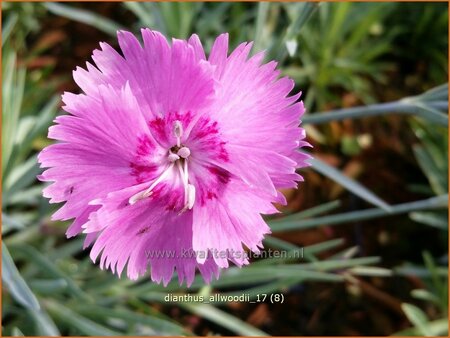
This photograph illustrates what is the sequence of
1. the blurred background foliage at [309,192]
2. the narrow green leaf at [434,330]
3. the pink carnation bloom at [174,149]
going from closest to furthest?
the pink carnation bloom at [174,149] < the blurred background foliage at [309,192] < the narrow green leaf at [434,330]

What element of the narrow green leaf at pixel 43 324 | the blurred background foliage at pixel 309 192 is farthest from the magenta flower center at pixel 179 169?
the narrow green leaf at pixel 43 324

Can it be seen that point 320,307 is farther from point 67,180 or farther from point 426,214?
point 67,180

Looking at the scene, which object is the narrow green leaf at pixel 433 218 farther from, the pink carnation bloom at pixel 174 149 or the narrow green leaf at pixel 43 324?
the narrow green leaf at pixel 43 324

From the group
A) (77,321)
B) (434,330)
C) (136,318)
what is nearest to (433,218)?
(434,330)

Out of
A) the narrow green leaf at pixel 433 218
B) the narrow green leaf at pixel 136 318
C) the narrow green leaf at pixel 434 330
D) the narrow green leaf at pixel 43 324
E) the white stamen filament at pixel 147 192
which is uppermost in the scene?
the narrow green leaf at pixel 433 218

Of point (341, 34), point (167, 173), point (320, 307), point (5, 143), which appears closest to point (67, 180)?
point (167, 173)

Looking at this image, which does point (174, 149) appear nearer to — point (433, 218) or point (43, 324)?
point (43, 324)
